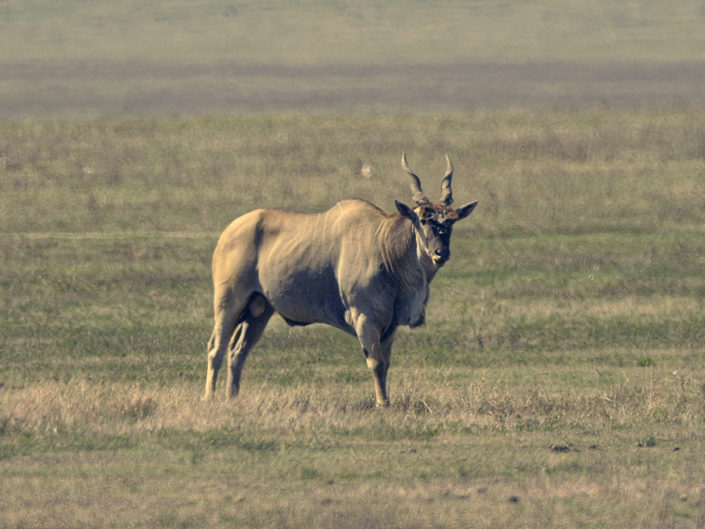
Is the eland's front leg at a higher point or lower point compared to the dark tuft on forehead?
lower

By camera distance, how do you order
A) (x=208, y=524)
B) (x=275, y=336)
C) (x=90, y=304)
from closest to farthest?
(x=208, y=524), (x=275, y=336), (x=90, y=304)

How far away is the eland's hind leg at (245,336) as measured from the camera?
16125mm

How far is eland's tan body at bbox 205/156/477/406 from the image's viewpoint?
596 inches

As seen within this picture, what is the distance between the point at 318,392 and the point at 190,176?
2152 centimetres

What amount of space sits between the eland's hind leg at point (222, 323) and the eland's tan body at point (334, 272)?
0.01 metres

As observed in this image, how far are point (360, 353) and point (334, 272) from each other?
4.07 m

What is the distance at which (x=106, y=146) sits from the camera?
41969 mm

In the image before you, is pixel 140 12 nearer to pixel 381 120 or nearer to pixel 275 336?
pixel 381 120

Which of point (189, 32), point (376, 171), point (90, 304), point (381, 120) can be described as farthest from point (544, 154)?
point (189, 32)

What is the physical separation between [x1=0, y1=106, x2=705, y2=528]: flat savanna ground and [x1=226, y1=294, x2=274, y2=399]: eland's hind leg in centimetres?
41

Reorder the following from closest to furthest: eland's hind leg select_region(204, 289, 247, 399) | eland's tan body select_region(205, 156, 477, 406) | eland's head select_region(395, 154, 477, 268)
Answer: eland's head select_region(395, 154, 477, 268), eland's tan body select_region(205, 156, 477, 406), eland's hind leg select_region(204, 289, 247, 399)

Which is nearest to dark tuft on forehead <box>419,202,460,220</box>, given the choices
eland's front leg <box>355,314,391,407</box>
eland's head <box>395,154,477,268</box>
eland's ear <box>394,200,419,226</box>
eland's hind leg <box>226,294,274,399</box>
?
eland's head <box>395,154,477,268</box>

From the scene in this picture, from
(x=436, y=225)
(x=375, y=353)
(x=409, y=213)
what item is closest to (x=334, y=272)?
(x=375, y=353)

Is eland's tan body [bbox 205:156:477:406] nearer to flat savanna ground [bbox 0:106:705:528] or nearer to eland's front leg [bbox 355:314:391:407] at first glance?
eland's front leg [bbox 355:314:391:407]
